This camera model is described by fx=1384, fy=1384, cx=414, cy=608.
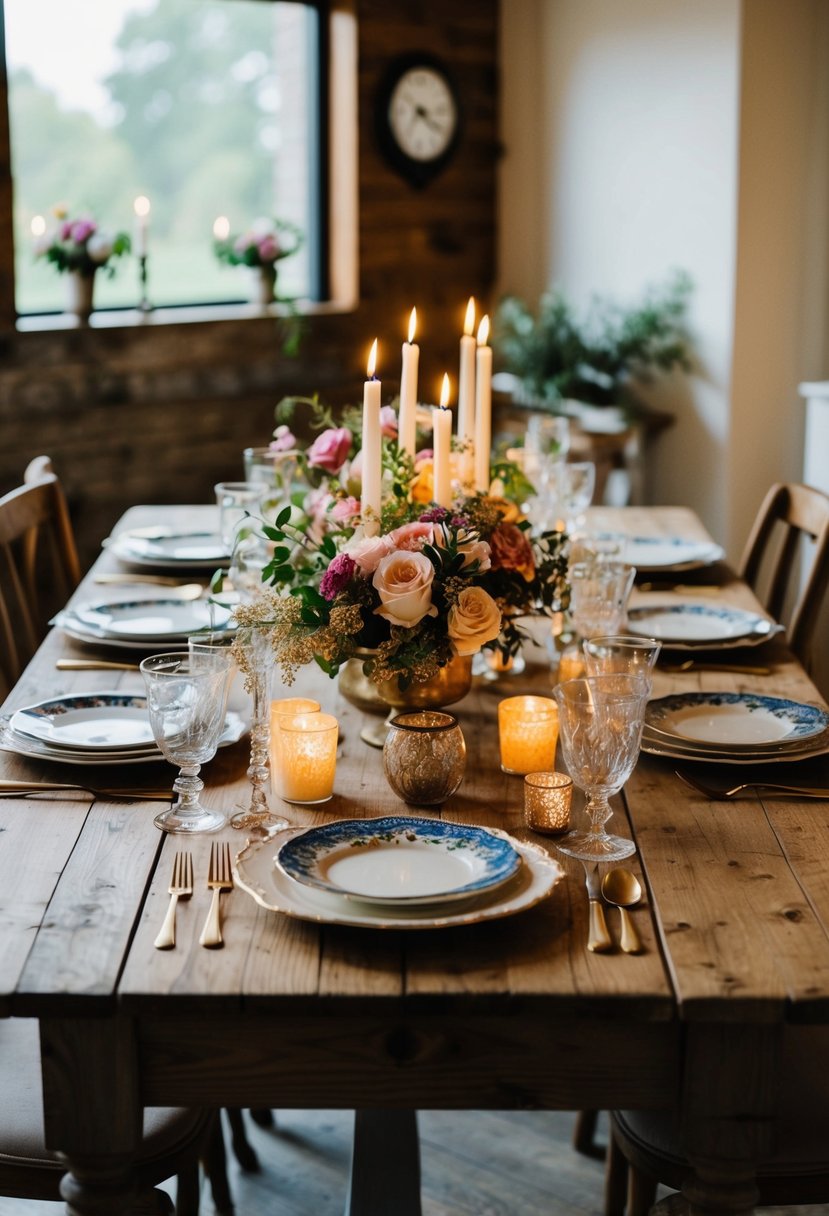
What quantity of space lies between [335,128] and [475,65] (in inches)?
22.2

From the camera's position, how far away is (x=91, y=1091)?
1116 millimetres

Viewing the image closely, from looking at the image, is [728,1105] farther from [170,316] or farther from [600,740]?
[170,316]

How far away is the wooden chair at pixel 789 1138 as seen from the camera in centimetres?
139

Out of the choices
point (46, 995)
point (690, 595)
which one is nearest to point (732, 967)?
point (46, 995)

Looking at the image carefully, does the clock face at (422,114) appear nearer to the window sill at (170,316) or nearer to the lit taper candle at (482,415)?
the window sill at (170,316)

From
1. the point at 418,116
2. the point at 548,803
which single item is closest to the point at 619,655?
the point at 548,803

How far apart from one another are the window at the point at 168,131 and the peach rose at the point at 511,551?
8.73 feet

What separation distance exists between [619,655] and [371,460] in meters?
0.37

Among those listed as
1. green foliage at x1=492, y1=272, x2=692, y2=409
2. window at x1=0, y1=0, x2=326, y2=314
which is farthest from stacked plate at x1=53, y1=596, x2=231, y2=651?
green foliage at x1=492, y1=272, x2=692, y2=409

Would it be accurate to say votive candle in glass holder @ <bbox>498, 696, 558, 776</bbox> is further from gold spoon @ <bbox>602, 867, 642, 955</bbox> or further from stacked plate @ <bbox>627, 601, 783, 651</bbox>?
stacked plate @ <bbox>627, 601, 783, 651</bbox>

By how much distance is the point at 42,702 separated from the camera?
68.0 inches

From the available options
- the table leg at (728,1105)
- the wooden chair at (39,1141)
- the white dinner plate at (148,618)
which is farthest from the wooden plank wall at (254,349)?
the table leg at (728,1105)

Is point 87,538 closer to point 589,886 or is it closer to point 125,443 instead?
point 125,443

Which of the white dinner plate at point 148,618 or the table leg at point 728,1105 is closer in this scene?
the table leg at point 728,1105
